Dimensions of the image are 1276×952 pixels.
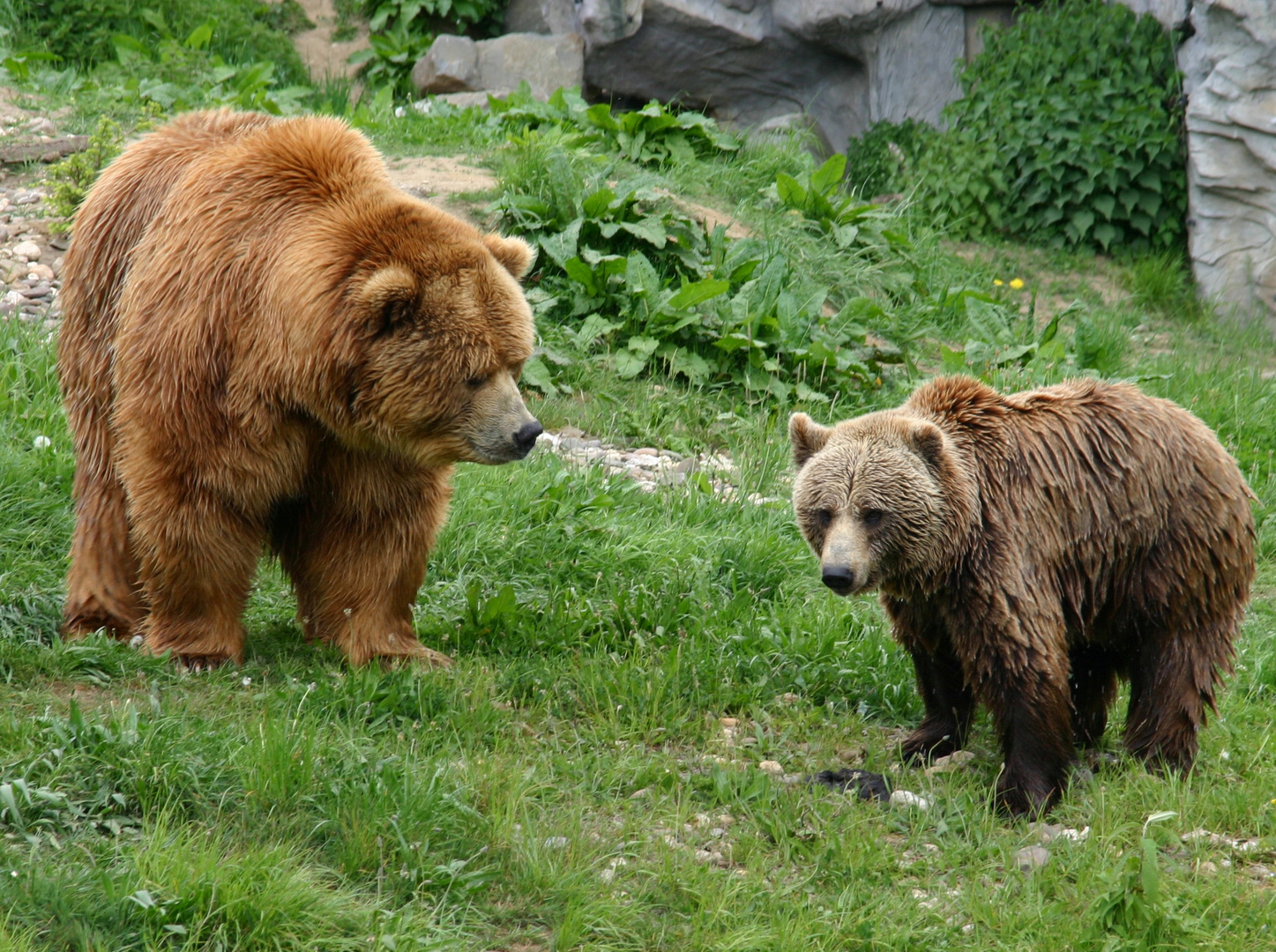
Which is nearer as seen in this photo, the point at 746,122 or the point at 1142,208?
the point at 1142,208

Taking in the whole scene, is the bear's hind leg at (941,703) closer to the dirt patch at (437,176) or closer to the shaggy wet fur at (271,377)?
the shaggy wet fur at (271,377)

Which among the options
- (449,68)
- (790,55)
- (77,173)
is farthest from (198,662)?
(790,55)

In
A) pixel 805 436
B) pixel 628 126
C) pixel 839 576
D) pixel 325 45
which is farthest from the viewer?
pixel 325 45

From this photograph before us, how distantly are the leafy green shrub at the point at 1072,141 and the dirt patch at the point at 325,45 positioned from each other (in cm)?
609

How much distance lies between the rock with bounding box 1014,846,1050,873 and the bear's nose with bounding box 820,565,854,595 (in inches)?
37.0

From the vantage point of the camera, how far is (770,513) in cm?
650

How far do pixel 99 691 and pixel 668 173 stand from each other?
269 inches

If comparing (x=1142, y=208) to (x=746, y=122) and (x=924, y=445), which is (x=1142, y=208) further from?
(x=924, y=445)

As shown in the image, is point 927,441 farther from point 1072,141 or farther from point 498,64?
point 498,64

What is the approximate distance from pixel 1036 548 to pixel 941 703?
2.27 feet

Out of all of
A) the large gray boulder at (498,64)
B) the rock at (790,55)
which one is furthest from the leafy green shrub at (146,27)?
the rock at (790,55)

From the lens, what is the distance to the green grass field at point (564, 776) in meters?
3.35

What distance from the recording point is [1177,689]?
4371 millimetres

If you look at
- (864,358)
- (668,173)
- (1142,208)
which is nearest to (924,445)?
(864,358)
